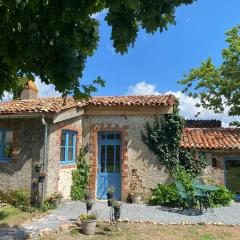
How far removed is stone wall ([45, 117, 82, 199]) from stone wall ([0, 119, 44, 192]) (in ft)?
1.40

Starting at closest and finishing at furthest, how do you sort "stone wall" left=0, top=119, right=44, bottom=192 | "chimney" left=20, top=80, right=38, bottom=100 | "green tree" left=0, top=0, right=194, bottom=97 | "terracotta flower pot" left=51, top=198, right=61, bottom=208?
"green tree" left=0, top=0, right=194, bottom=97 < "terracotta flower pot" left=51, top=198, right=61, bottom=208 < "stone wall" left=0, top=119, right=44, bottom=192 < "chimney" left=20, top=80, right=38, bottom=100

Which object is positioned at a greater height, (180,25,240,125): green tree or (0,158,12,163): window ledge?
(180,25,240,125): green tree

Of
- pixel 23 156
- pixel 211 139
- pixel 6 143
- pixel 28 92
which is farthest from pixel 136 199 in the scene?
pixel 28 92

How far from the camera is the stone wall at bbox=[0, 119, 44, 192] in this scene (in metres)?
12.5

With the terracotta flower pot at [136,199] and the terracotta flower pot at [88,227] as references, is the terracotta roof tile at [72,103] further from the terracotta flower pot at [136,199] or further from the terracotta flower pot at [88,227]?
the terracotta flower pot at [88,227]

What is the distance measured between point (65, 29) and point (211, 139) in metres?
12.1

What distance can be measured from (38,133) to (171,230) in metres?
6.00

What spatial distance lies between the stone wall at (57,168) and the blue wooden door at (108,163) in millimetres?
1425

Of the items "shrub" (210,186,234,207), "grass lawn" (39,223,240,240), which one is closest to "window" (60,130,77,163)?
"grass lawn" (39,223,240,240)

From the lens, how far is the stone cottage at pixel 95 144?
495 inches

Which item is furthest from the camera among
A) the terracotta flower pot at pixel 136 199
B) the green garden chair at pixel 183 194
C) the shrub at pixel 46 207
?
the terracotta flower pot at pixel 136 199

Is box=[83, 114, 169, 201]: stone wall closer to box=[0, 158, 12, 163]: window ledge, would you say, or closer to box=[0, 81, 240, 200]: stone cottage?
box=[0, 81, 240, 200]: stone cottage

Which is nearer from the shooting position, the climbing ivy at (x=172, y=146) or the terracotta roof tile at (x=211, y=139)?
the climbing ivy at (x=172, y=146)

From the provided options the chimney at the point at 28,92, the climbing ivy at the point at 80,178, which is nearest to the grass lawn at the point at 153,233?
the climbing ivy at the point at 80,178
